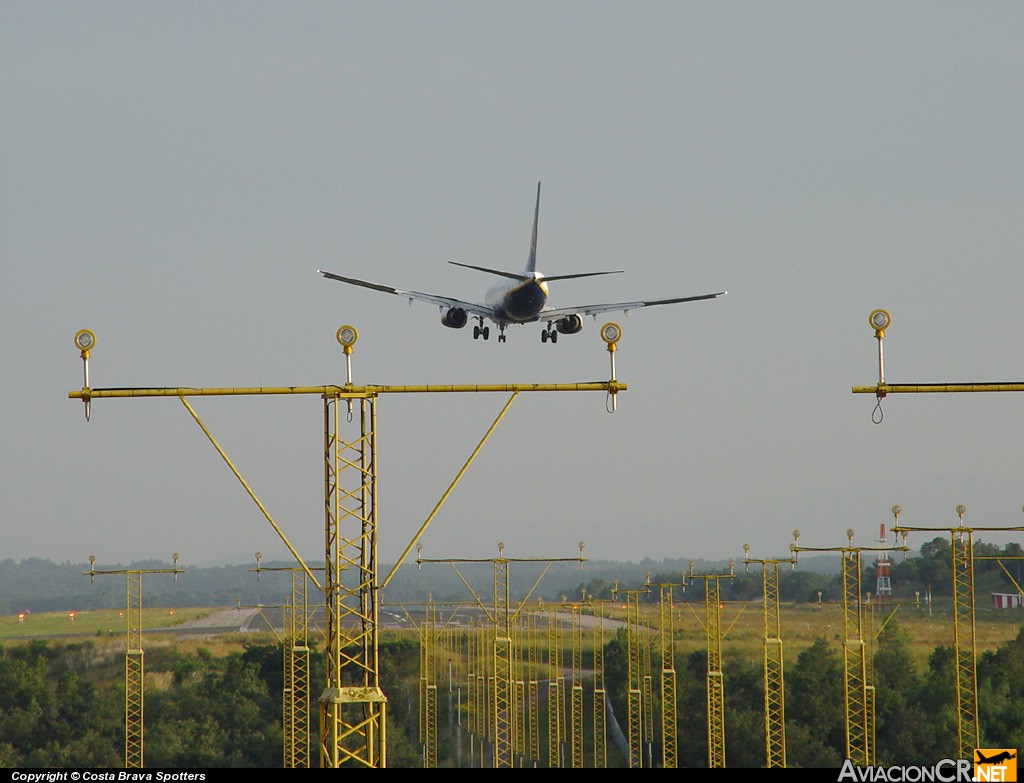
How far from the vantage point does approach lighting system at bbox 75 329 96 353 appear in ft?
102

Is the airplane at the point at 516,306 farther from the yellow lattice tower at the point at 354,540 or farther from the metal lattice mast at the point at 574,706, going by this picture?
the yellow lattice tower at the point at 354,540

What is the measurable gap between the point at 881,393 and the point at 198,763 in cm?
6542

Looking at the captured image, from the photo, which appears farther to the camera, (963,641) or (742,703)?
(963,641)

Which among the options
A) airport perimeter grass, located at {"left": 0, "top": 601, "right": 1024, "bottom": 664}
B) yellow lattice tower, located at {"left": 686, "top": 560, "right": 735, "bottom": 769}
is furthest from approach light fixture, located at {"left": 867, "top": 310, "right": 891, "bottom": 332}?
airport perimeter grass, located at {"left": 0, "top": 601, "right": 1024, "bottom": 664}

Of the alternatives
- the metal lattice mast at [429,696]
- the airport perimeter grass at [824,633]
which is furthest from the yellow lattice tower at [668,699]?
the airport perimeter grass at [824,633]

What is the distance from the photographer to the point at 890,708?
92.8 metres

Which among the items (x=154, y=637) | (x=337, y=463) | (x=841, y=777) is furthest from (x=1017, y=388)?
(x=154, y=637)

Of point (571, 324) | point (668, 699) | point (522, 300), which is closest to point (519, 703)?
point (668, 699)

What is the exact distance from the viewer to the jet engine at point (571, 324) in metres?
82.0

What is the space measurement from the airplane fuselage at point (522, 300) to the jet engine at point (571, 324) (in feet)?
6.67

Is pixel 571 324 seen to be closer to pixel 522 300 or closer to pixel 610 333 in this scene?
pixel 522 300

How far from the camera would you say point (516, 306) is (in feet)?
256

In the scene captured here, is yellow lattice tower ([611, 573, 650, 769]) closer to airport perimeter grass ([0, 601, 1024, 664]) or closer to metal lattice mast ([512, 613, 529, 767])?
metal lattice mast ([512, 613, 529, 767])

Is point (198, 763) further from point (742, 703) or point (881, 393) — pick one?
Result: point (881, 393)
